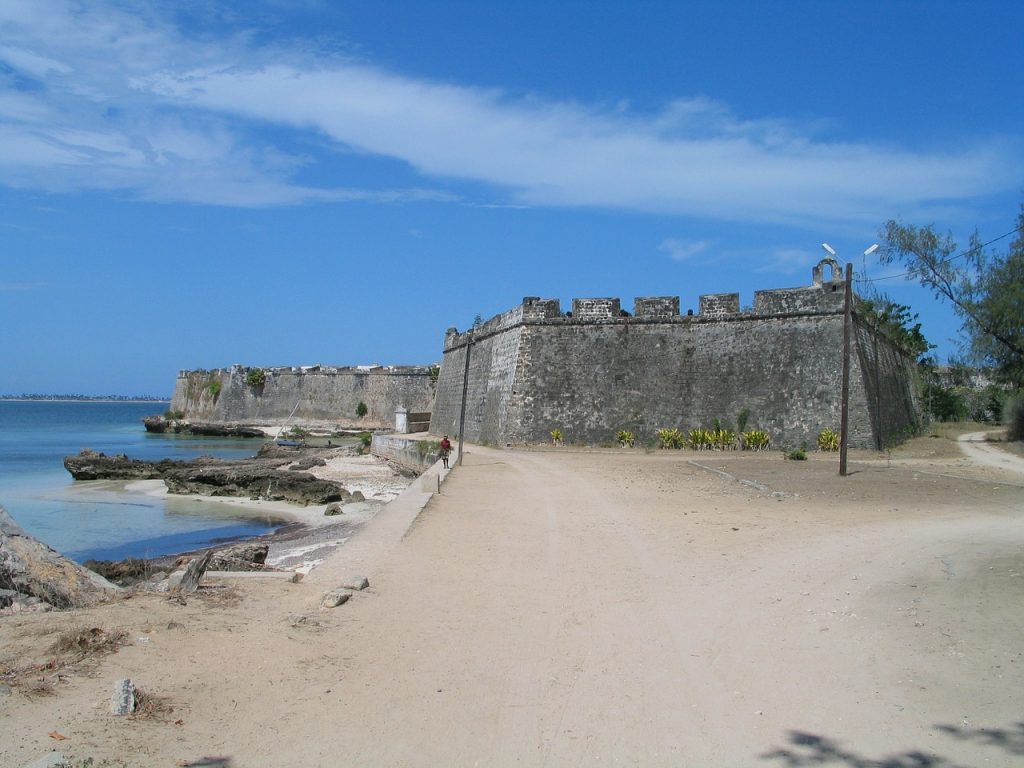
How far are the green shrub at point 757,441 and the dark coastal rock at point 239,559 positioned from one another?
52.4ft

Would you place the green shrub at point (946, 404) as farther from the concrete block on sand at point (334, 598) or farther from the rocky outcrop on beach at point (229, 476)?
the concrete block on sand at point (334, 598)

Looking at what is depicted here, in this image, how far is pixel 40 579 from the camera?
21.3 ft

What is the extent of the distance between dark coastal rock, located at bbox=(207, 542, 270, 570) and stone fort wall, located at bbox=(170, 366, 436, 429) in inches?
1679

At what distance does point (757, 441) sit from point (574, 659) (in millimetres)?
18555

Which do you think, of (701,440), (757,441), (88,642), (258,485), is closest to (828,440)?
(757,441)

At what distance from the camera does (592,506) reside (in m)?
12.6

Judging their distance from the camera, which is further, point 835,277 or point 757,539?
point 835,277

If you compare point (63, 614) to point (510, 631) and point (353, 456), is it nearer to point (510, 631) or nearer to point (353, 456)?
point (510, 631)

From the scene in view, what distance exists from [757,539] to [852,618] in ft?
11.0

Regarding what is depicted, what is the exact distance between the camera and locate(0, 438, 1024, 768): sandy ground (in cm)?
404

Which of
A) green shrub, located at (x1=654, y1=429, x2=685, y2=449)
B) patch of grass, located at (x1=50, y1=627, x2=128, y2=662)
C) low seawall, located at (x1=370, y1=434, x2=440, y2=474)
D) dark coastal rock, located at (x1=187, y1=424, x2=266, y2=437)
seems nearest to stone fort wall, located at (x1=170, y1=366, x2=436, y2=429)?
dark coastal rock, located at (x1=187, y1=424, x2=266, y2=437)

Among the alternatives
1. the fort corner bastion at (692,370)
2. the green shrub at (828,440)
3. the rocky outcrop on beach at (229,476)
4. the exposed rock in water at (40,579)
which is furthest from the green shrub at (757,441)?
the exposed rock in water at (40,579)

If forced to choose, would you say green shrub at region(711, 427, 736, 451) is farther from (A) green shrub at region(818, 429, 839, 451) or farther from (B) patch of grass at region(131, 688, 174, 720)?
(B) patch of grass at region(131, 688, 174, 720)

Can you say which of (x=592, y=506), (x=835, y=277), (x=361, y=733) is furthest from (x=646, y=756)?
(x=835, y=277)
